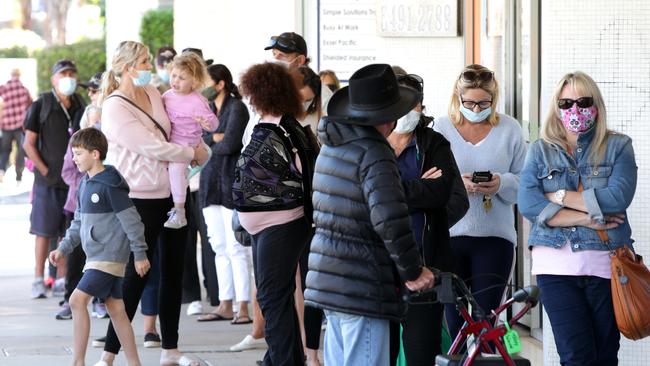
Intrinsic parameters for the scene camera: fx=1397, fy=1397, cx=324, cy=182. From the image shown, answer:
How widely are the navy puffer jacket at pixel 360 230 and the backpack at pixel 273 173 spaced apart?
1.62 meters

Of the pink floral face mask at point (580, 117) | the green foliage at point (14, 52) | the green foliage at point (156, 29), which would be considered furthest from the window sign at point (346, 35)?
the green foliage at point (14, 52)

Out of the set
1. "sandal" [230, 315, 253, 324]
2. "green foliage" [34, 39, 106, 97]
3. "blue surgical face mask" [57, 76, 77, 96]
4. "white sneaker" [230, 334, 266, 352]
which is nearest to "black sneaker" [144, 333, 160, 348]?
"white sneaker" [230, 334, 266, 352]

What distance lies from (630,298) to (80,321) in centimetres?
352

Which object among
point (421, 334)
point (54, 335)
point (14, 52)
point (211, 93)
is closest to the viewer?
point (421, 334)

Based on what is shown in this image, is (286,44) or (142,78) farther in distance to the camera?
(286,44)

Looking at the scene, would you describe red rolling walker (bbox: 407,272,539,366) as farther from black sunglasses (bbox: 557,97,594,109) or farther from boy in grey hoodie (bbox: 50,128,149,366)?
boy in grey hoodie (bbox: 50,128,149,366)

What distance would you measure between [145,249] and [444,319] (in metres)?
1.98

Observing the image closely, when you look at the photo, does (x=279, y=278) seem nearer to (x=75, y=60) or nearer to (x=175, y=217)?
(x=175, y=217)

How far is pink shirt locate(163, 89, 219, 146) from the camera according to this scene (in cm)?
907

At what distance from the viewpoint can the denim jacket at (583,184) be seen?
6477mm

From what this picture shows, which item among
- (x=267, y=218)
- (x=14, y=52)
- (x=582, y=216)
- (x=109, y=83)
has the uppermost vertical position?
(x=14, y=52)

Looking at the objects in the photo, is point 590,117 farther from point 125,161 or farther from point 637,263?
point 125,161

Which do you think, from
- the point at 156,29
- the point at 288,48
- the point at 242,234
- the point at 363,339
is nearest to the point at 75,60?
the point at 156,29

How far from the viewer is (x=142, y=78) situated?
29.0 feet
